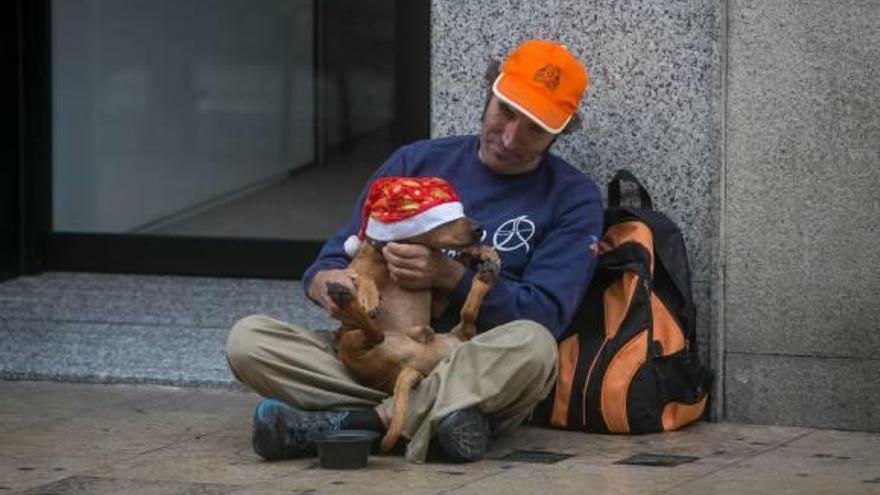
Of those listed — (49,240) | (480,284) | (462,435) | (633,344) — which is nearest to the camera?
(462,435)

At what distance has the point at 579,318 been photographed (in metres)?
6.09

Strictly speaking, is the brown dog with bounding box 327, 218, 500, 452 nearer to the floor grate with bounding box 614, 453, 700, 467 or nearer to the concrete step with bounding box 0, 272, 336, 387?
the floor grate with bounding box 614, 453, 700, 467

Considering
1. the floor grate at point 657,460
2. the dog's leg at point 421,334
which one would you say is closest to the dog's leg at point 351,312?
the dog's leg at point 421,334

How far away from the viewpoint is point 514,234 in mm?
5969

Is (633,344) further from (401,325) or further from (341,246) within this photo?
(341,246)

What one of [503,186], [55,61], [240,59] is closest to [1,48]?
[55,61]

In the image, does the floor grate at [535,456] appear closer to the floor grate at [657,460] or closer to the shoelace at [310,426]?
the floor grate at [657,460]

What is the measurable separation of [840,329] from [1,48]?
4.18 meters

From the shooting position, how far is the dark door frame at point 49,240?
8.68 metres

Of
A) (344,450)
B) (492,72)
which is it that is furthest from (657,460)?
(492,72)

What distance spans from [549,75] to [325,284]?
904 millimetres

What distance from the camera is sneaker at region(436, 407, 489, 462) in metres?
5.52

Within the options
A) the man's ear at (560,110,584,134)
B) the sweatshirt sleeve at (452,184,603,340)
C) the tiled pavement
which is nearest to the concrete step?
the tiled pavement

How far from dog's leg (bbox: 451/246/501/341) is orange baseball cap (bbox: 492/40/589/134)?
0.43 metres
